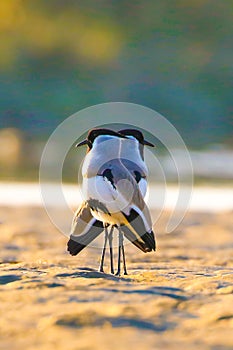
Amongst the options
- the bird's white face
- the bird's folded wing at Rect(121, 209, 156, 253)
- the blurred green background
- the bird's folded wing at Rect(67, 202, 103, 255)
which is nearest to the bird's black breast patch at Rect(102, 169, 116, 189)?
the bird's folded wing at Rect(121, 209, 156, 253)

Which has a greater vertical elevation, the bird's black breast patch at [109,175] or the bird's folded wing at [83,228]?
the bird's black breast patch at [109,175]

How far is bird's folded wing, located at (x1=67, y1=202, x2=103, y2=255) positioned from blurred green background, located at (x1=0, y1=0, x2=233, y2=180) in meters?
12.6

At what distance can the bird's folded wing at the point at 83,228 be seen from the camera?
6.42m

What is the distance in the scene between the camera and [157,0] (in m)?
29.2

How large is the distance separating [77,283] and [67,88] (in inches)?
764

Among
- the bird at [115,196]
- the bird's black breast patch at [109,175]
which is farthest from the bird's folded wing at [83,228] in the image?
the bird's black breast patch at [109,175]

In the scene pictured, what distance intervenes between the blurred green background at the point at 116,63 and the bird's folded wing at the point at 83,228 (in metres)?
12.6

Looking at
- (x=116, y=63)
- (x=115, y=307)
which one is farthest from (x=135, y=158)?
(x=116, y=63)

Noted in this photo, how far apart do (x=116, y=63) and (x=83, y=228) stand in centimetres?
1991

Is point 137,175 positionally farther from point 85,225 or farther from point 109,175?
point 85,225

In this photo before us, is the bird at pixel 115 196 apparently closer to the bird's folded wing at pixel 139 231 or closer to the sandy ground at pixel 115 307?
the bird's folded wing at pixel 139 231

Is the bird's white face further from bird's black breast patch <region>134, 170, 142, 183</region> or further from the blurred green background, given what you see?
the blurred green background

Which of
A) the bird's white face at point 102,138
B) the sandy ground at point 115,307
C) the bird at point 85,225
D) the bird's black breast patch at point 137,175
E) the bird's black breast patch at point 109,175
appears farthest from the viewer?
the bird at point 85,225

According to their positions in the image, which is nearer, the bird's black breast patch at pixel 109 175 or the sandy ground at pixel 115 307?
the sandy ground at pixel 115 307
